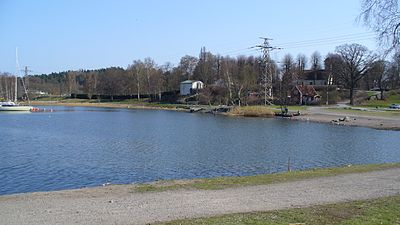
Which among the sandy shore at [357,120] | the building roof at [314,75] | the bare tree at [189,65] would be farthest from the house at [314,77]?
the sandy shore at [357,120]

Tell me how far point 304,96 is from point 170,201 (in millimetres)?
103210

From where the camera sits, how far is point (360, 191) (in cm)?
1546

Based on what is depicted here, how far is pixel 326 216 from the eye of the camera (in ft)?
37.5

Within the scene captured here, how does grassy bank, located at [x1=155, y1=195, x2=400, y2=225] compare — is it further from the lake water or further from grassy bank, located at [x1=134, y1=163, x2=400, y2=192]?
the lake water

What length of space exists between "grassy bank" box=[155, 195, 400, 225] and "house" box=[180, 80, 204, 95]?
126 m

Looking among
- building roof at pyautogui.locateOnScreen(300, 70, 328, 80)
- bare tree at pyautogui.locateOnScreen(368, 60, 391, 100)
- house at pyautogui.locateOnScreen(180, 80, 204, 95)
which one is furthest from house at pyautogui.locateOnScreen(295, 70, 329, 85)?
house at pyautogui.locateOnScreen(180, 80, 204, 95)

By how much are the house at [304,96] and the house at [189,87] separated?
1353 inches

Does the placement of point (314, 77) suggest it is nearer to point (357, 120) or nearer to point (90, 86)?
point (357, 120)

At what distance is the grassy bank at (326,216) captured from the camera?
10.8 metres

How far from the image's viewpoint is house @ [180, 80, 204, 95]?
139025 mm

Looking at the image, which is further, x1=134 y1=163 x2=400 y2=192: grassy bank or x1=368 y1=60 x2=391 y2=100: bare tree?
x1=368 y1=60 x2=391 y2=100: bare tree

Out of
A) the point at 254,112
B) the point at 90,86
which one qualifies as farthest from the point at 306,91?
the point at 90,86

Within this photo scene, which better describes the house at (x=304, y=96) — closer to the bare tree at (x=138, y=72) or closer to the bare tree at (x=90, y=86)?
the bare tree at (x=138, y=72)

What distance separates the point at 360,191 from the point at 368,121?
57.8m
